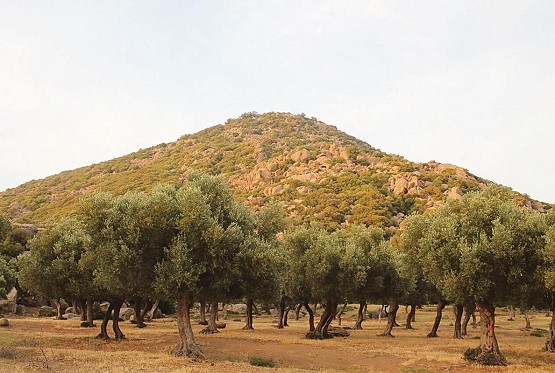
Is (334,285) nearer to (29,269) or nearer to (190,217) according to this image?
(190,217)

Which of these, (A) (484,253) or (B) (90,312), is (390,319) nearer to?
(A) (484,253)

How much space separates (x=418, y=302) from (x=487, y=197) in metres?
31.7

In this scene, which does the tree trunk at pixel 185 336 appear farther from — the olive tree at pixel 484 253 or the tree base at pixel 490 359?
the tree base at pixel 490 359

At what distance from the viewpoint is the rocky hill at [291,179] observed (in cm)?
11319

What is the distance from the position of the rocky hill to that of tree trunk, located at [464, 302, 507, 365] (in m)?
70.2

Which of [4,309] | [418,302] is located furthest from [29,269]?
[418,302]

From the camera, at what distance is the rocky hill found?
113 meters

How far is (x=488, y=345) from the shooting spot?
104ft

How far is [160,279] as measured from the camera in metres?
28.4

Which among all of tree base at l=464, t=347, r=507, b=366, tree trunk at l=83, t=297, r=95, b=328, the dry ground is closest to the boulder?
tree trunk at l=83, t=297, r=95, b=328

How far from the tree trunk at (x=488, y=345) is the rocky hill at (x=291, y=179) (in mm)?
70170

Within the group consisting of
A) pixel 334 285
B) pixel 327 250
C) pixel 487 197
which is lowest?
pixel 334 285

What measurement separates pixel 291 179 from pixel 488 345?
349ft

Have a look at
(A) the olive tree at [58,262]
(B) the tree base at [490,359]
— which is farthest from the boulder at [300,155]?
(B) the tree base at [490,359]
